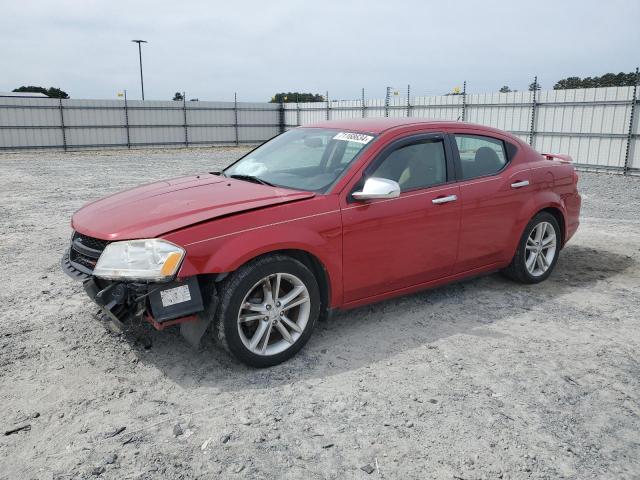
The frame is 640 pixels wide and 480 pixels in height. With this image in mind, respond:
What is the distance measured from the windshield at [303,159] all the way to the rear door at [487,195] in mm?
1005

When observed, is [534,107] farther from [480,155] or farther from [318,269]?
[318,269]

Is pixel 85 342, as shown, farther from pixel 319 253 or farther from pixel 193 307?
pixel 319 253

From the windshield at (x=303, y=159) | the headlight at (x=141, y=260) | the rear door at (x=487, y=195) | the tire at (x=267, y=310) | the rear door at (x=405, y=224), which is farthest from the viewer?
the rear door at (x=487, y=195)

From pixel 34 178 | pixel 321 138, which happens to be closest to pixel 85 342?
pixel 321 138

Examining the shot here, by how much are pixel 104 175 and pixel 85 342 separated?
13467mm

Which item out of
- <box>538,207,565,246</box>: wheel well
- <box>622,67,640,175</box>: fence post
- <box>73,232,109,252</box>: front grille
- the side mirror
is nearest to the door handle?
the side mirror

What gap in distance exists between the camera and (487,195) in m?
4.66

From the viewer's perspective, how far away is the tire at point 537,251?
5.14 meters

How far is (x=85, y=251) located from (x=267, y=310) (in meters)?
1.26

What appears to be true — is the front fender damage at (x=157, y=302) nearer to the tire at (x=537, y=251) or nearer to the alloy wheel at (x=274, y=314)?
the alloy wheel at (x=274, y=314)

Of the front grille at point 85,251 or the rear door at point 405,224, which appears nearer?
the front grille at point 85,251

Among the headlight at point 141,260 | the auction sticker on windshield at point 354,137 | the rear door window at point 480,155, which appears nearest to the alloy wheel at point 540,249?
the rear door window at point 480,155

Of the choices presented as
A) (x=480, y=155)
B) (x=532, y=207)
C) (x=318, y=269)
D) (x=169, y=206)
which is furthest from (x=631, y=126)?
(x=169, y=206)

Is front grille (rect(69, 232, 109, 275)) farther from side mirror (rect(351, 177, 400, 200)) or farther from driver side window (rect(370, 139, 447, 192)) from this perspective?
driver side window (rect(370, 139, 447, 192))
